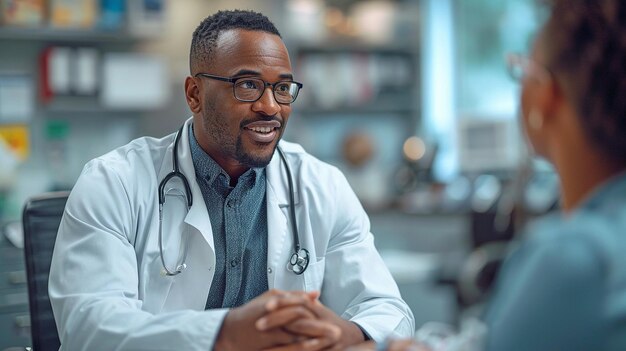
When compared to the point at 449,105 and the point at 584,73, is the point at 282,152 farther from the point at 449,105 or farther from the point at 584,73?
the point at 449,105

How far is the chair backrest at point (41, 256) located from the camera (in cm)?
179

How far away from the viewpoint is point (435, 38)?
5.84 m

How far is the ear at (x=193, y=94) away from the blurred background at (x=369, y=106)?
74.4 inches

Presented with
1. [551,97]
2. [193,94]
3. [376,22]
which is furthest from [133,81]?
[551,97]

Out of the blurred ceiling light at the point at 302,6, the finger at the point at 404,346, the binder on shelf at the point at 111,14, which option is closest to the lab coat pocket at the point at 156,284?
the finger at the point at 404,346

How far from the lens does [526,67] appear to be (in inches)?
41.1

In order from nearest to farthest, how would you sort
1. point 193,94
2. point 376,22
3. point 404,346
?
point 404,346 < point 193,94 < point 376,22

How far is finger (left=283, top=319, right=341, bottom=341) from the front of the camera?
141 cm

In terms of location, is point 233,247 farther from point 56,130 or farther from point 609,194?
point 56,130

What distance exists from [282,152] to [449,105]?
407cm

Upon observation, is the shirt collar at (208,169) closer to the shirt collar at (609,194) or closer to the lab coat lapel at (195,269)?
the lab coat lapel at (195,269)

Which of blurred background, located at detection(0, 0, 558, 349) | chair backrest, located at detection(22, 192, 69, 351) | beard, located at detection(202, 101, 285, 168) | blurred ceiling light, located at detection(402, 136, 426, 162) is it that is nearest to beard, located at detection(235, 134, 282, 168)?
beard, located at detection(202, 101, 285, 168)

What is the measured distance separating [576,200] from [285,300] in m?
0.57

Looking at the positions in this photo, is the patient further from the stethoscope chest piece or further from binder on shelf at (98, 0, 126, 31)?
binder on shelf at (98, 0, 126, 31)
